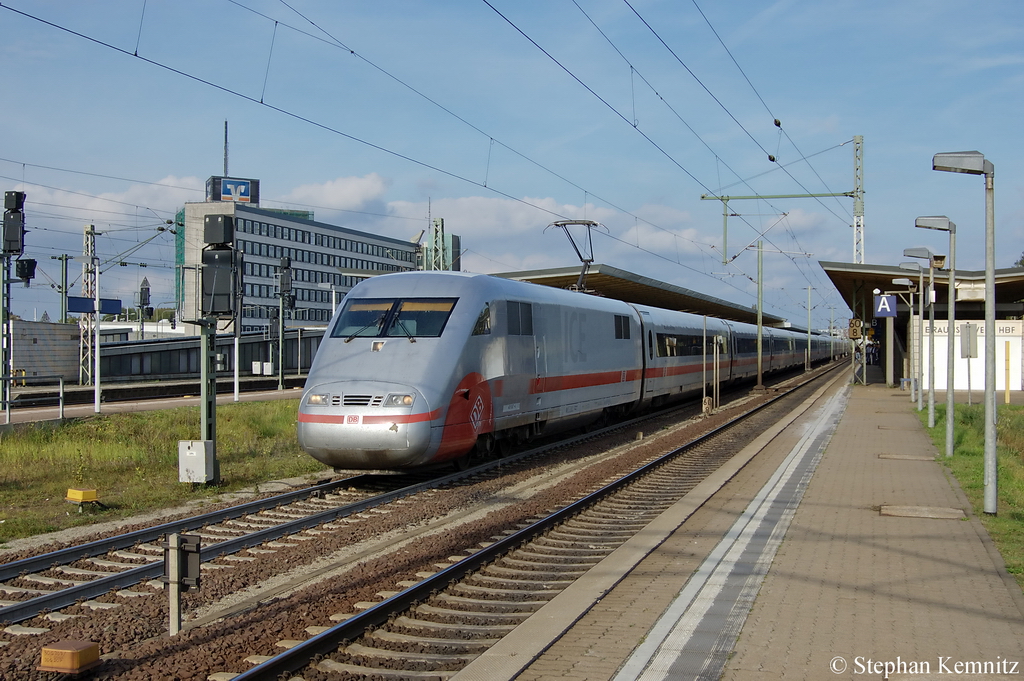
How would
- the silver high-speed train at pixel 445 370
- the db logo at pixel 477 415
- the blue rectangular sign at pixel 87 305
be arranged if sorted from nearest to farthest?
the silver high-speed train at pixel 445 370, the db logo at pixel 477 415, the blue rectangular sign at pixel 87 305

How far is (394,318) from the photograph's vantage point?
13367mm

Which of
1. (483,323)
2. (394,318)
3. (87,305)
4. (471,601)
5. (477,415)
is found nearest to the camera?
(471,601)

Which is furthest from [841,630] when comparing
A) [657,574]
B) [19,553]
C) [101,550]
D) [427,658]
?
[19,553]

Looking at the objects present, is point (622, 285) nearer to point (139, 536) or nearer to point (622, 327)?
point (622, 327)

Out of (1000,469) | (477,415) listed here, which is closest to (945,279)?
(1000,469)

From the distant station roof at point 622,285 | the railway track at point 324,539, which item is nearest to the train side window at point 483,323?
the railway track at point 324,539

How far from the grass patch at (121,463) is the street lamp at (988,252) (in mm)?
9952

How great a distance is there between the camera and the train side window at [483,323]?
13.6 metres

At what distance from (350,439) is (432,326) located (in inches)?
88.6

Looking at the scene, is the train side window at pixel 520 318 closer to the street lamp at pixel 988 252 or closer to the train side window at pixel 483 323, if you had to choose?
the train side window at pixel 483 323

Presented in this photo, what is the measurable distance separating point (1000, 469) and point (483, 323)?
9.22m

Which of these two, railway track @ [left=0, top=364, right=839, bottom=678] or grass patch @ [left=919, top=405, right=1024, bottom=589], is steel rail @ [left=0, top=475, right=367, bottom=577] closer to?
railway track @ [left=0, top=364, right=839, bottom=678]

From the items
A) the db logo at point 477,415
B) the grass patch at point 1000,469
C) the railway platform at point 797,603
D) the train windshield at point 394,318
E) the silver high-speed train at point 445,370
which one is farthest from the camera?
the db logo at point 477,415

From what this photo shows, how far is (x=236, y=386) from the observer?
30438 millimetres
